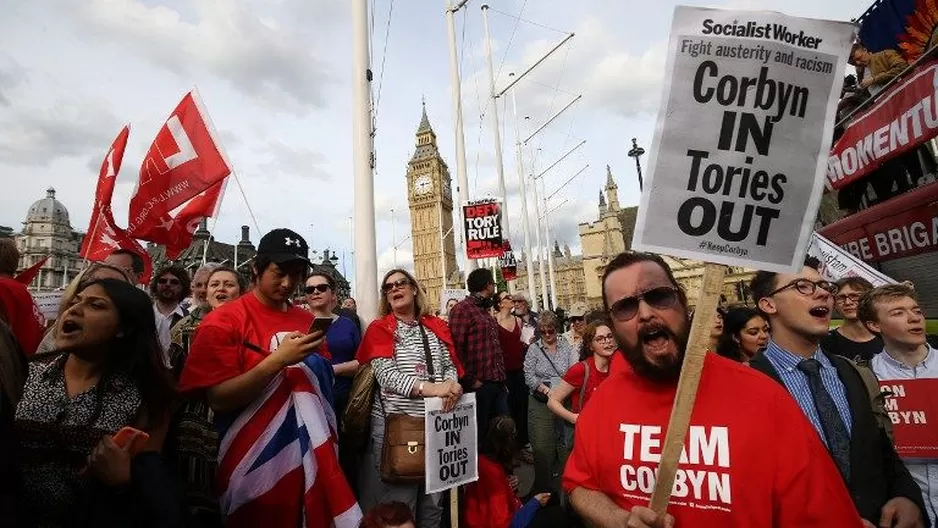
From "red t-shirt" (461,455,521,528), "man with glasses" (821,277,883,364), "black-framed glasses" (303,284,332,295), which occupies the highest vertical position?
"black-framed glasses" (303,284,332,295)

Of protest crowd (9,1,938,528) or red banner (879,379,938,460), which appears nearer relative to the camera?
protest crowd (9,1,938,528)

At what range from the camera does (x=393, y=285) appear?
158 inches

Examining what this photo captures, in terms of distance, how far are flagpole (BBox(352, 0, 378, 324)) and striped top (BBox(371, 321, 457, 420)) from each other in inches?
45.3

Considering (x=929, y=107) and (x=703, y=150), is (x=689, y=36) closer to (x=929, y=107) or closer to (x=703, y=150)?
(x=703, y=150)

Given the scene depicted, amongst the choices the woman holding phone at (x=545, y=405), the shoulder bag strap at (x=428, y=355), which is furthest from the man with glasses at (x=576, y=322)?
the shoulder bag strap at (x=428, y=355)

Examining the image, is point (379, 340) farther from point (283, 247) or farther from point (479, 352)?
point (479, 352)

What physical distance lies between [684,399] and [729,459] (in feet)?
0.81

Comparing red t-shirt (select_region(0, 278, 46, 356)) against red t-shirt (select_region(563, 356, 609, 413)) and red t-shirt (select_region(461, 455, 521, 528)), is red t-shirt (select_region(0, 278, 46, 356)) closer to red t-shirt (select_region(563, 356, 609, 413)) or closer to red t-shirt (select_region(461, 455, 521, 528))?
red t-shirt (select_region(461, 455, 521, 528))

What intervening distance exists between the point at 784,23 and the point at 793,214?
650 millimetres

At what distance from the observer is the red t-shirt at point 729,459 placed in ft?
4.99

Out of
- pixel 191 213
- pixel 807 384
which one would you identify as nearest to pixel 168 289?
pixel 191 213

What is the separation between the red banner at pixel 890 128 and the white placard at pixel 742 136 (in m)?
2.91

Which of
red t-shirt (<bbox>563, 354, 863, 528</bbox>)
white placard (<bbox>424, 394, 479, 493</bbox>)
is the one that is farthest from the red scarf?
red t-shirt (<bbox>563, 354, 863, 528</bbox>)

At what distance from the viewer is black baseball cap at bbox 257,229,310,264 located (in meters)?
2.92
